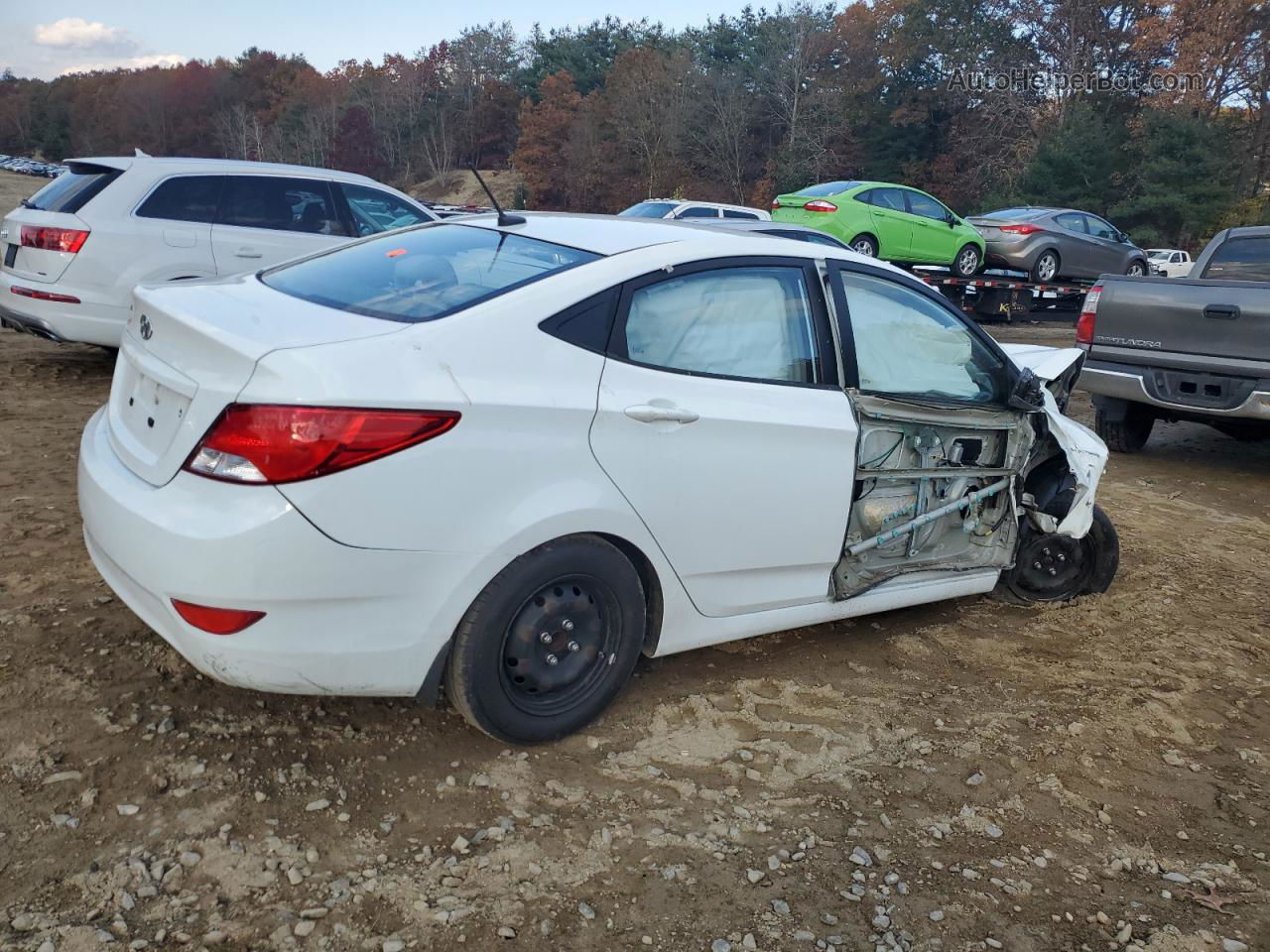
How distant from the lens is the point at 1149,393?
276 inches

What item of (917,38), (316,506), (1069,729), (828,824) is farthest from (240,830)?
(917,38)

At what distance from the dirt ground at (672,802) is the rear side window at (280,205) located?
437 cm

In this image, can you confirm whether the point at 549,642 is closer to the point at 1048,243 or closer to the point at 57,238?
the point at 57,238

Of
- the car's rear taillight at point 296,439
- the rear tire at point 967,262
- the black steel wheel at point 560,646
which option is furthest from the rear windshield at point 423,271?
the rear tire at point 967,262

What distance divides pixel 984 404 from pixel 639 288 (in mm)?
1754

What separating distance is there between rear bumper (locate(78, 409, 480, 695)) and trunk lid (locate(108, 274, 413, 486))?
5.2 inches

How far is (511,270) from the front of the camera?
307 cm

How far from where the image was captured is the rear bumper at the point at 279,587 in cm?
244

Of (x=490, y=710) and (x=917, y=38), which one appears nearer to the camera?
(x=490, y=710)

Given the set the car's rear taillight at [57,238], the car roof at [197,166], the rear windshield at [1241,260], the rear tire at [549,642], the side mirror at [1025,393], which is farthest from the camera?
the car roof at [197,166]

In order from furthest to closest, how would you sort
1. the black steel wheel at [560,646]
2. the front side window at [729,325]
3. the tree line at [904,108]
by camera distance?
the tree line at [904,108], the front side window at [729,325], the black steel wheel at [560,646]

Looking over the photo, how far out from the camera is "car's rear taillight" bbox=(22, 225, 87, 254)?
7.09m

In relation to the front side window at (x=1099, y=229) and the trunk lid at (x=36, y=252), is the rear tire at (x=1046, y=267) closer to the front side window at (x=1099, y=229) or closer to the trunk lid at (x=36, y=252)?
the front side window at (x=1099, y=229)

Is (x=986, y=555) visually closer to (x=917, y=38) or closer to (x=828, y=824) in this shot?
(x=828, y=824)
